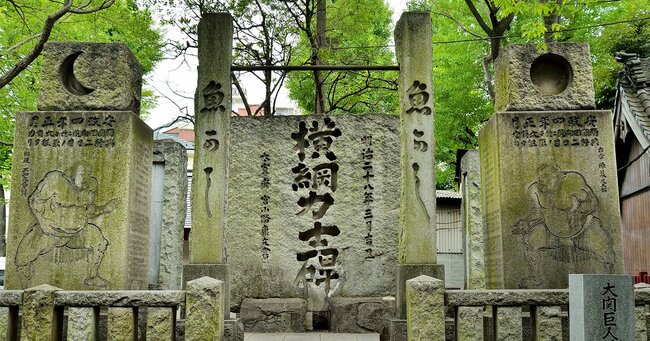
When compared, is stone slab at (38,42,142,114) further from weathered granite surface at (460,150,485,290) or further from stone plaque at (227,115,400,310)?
weathered granite surface at (460,150,485,290)

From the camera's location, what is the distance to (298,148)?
9.27 meters

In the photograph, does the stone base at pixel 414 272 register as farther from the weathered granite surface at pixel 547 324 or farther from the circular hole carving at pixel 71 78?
the circular hole carving at pixel 71 78

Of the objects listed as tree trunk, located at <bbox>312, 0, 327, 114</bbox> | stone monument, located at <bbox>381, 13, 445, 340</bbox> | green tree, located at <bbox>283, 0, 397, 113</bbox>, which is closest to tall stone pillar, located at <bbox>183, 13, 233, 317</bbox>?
stone monument, located at <bbox>381, 13, 445, 340</bbox>

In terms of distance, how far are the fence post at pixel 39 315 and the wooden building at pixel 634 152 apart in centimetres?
1020

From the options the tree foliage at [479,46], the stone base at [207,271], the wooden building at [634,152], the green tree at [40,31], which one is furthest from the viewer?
the tree foliage at [479,46]

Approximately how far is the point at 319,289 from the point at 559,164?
4187mm

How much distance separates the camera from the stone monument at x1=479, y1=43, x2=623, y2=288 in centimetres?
634

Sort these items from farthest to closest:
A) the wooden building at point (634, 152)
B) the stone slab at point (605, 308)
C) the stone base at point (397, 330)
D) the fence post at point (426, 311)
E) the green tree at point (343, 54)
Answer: the green tree at point (343, 54)
the wooden building at point (634, 152)
the stone base at point (397, 330)
the fence post at point (426, 311)
the stone slab at point (605, 308)

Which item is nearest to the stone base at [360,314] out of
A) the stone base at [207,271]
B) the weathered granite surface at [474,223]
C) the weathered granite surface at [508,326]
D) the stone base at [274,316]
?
the stone base at [274,316]

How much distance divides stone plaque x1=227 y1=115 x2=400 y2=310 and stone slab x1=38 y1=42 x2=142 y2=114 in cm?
268

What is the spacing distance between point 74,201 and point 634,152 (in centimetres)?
1269

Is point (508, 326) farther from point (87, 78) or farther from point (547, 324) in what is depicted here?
point (87, 78)

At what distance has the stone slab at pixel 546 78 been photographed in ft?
22.1

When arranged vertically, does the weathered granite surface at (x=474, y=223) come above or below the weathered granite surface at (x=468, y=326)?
above
